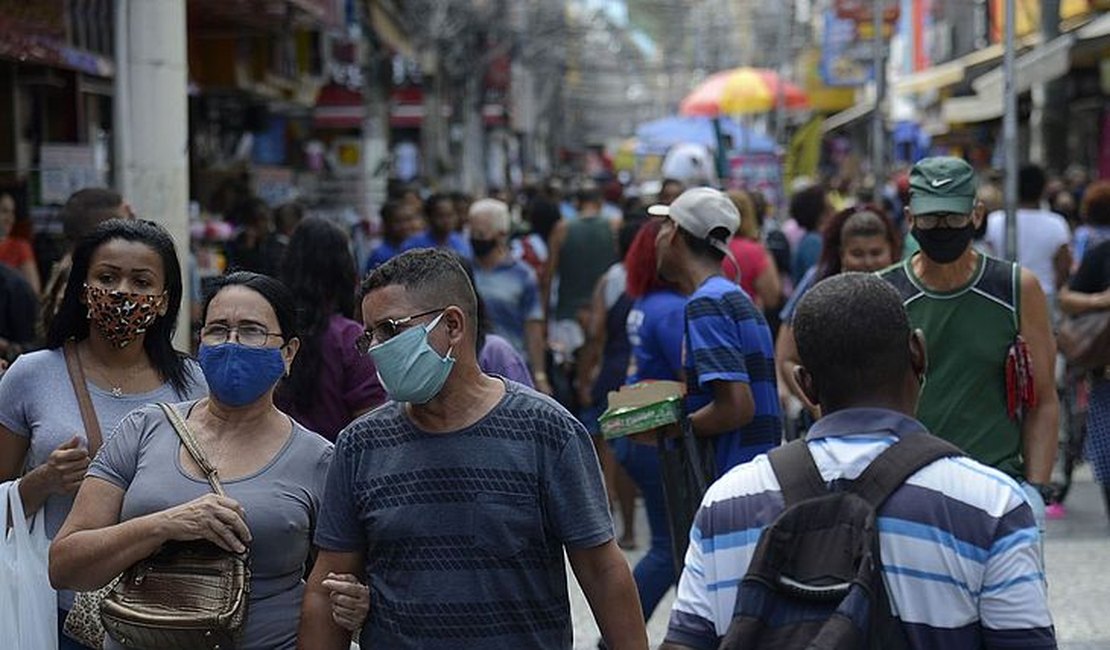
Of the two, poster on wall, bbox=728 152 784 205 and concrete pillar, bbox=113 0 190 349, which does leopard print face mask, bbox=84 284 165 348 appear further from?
poster on wall, bbox=728 152 784 205

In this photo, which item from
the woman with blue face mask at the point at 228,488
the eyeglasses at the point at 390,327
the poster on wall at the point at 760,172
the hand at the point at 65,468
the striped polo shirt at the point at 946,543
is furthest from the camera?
the poster on wall at the point at 760,172

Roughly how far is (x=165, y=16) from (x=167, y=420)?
228 inches

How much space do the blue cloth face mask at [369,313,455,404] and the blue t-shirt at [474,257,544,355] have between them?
672 cm

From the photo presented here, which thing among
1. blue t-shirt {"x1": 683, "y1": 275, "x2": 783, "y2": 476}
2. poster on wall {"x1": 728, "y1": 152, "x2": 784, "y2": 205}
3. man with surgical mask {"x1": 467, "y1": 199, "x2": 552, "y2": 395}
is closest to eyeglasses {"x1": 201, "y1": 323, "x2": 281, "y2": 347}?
blue t-shirt {"x1": 683, "y1": 275, "x2": 783, "y2": 476}

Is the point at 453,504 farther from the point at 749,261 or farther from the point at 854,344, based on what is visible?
the point at 749,261

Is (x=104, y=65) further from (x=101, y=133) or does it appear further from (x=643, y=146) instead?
(x=643, y=146)

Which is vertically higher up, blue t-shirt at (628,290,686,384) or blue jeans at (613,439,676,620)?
blue t-shirt at (628,290,686,384)

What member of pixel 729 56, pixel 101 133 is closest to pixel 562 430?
pixel 101 133

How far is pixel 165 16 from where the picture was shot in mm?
10102

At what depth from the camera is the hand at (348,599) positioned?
4.24 m

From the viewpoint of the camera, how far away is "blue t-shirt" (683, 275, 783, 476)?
6531 mm

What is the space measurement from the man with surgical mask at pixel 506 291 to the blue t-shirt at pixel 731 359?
4065mm

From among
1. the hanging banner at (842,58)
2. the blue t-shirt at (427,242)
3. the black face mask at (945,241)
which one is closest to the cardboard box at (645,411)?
the black face mask at (945,241)

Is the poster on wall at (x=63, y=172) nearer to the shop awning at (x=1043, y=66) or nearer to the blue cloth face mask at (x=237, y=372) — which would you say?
the blue cloth face mask at (x=237, y=372)
